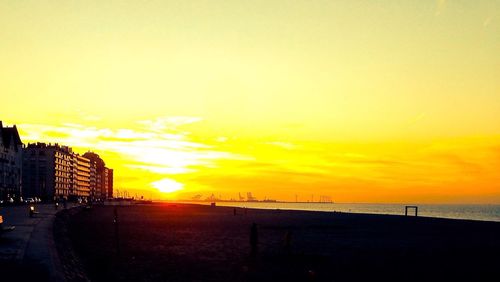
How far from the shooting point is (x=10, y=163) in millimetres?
167250

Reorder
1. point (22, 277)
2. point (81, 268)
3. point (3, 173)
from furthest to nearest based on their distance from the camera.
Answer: point (3, 173) → point (81, 268) → point (22, 277)

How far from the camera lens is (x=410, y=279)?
27.2 metres

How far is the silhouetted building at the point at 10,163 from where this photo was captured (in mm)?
155125

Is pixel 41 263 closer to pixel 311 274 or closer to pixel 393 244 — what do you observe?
pixel 311 274

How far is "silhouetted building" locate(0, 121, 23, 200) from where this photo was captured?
509ft

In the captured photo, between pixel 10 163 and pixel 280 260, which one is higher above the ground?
pixel 10 163

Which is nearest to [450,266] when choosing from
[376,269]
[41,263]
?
[376,269]

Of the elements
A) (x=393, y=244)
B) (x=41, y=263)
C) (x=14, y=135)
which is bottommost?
(x=393, y=244)

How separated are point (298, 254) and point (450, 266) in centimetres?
1080

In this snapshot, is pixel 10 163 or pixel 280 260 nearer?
pixel 280 260

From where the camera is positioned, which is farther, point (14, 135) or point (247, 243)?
point (14, 135)

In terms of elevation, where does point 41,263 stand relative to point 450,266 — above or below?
→ above

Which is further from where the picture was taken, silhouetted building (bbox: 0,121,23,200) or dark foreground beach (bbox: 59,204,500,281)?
silhouetted building (bbox: 0,121,23,200)

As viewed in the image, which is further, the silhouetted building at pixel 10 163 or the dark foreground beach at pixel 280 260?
the silhouetted building at pixel 10 163
